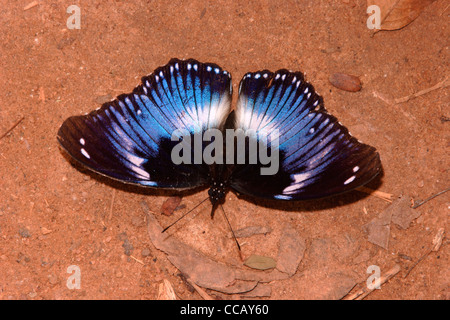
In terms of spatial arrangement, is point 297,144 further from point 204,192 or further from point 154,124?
point 154,124

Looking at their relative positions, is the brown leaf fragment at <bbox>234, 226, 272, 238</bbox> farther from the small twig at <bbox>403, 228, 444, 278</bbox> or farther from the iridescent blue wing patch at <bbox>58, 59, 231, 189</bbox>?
the small twig at <bbox>403, 228, 444, 278</bbox>

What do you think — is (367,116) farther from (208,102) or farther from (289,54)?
(208,102)

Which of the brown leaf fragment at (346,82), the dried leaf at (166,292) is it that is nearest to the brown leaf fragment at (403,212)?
the brown leaf fragment at (346,82)

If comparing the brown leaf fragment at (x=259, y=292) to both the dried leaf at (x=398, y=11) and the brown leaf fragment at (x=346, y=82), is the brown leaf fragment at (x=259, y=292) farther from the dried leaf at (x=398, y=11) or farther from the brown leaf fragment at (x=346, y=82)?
the dried leaf at (x=398, y=11)

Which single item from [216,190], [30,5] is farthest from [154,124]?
[30,5]

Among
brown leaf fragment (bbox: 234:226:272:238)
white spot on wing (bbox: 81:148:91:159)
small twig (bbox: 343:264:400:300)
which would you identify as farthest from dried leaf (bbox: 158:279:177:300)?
small twig (bbox: 343:264:400:300)
